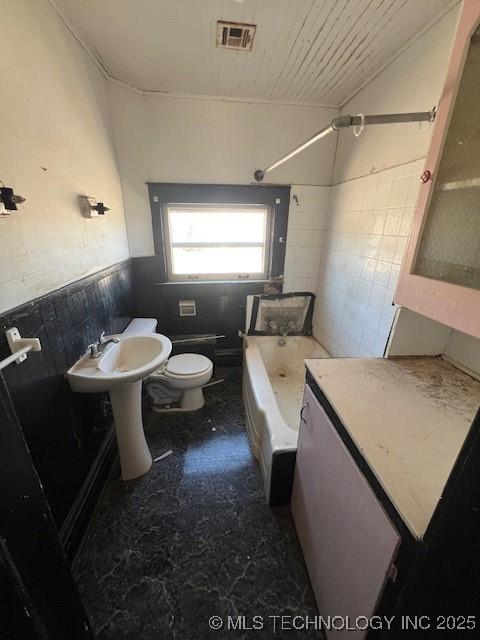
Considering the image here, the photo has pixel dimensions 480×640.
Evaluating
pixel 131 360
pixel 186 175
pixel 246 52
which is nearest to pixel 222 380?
pixel 131 360

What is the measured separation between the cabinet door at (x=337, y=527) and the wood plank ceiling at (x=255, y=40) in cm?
182

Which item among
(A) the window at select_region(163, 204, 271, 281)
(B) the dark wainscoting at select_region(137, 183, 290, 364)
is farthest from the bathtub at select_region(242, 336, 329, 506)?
(A) the window at select_region(163, 204, 271, 281)

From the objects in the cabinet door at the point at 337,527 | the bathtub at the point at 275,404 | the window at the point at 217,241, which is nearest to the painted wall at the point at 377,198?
the bathtub at the point at 275,404

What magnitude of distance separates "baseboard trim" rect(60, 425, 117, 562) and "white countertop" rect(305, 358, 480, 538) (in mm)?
1351

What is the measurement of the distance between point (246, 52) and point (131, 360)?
2.02 metres

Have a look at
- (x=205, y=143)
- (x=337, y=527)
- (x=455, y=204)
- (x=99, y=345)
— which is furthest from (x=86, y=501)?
(x=205, y=143)

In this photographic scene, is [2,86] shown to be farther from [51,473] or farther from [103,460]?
[103,460]

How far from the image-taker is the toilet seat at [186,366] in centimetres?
200

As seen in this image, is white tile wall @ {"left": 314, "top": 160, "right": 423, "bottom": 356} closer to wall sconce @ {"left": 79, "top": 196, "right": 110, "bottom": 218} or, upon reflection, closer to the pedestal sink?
the pedestal sink

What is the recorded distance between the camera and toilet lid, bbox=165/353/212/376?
202 centimetres

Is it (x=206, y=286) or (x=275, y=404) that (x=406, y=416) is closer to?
(x=275, y=404)

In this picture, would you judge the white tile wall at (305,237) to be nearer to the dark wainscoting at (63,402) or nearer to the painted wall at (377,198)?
the painted wall at (377,198)

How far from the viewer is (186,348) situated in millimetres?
2553

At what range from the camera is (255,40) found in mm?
1385
